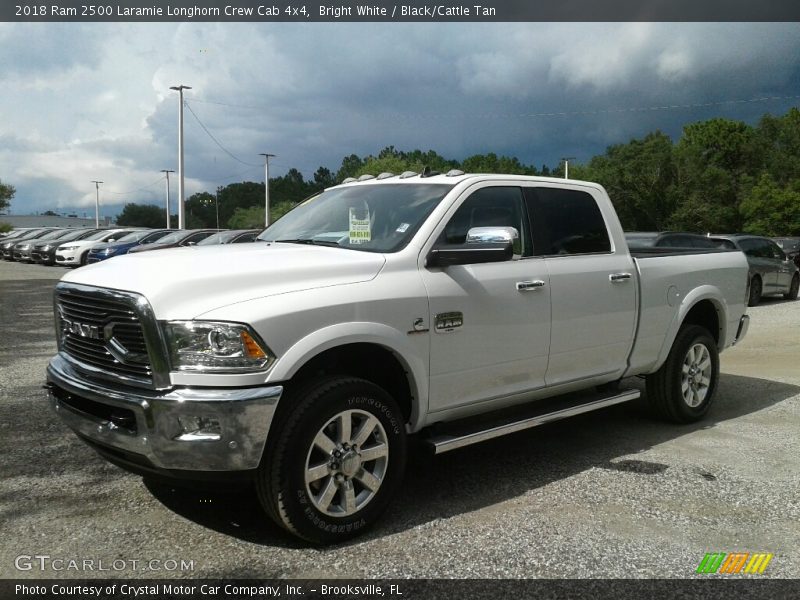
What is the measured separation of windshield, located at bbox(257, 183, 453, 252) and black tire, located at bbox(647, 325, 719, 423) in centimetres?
269

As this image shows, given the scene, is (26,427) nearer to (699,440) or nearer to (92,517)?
(92,517)

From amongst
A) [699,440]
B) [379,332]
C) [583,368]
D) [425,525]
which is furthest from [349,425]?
[699,440]

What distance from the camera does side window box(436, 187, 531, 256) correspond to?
14.9 ft

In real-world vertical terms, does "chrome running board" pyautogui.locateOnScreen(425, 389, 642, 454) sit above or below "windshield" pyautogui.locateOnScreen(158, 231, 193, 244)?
below

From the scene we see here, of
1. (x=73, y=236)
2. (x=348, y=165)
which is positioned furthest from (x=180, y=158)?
(x=348, y=165)

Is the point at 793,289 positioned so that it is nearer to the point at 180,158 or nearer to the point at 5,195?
the point at 180,158

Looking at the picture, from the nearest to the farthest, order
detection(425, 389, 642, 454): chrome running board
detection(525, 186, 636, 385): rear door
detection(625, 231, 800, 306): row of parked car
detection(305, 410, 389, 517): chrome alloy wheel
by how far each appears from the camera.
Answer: detection(305, 410, 389, 517): chrome alloy wheel
detection(425, 389, 642, 454): chrome running board
detection(525, 186, 636, 385): rear door
detection(625, 231, 800, 306): row of parked car

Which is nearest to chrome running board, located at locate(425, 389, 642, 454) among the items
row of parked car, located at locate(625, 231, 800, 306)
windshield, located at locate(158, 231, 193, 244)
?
row of parked car, located at locate(625, 231, 800, 306)

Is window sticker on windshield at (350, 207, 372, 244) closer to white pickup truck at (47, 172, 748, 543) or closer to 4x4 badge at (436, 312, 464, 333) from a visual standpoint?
white pickup truck at (47, 172, 748, 543)

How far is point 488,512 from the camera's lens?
14.0ft

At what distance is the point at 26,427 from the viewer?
5801mm

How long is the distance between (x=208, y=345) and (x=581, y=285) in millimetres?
2683

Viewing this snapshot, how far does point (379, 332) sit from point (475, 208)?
122 cm

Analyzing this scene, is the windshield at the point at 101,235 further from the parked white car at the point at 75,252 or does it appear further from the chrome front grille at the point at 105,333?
the chrome front grille at the point at 105,333
